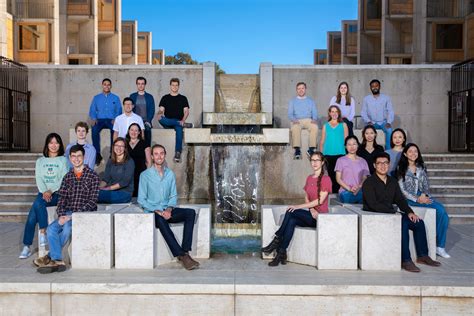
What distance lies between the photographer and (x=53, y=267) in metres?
5.79

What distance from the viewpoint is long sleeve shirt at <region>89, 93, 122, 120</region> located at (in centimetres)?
1048

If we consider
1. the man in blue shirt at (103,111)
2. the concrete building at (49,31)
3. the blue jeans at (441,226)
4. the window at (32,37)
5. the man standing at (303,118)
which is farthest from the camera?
the window at (32,37)

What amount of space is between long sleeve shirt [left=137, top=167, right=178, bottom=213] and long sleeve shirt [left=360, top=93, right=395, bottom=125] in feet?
18.6

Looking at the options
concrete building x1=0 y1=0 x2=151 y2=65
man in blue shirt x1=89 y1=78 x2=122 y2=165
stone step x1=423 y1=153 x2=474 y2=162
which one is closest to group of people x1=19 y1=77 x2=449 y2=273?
man in blue shirt x1=89 y1=78 x2=122 y2=165

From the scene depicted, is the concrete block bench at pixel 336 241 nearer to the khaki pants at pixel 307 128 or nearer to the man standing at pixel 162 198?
the man standing at pixel 162 198

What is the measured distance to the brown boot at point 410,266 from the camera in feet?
19.2

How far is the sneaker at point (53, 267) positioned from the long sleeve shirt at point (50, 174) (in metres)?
1.37

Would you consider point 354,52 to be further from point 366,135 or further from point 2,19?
point 366,135

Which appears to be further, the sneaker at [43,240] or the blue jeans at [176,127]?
the blue jeans at [176,127]

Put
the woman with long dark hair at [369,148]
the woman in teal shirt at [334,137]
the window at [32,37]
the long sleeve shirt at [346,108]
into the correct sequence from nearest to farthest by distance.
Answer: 1. the woman with long dark hair at [369,148]
2. the woman in teal shirt at [334,137]
3. the long sleeve shirt at [346,108]
4. the window at [32,37]

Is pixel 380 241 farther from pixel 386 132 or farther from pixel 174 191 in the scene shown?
pixel 386 132

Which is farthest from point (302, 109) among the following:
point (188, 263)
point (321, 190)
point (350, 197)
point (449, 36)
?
point (449, 36)

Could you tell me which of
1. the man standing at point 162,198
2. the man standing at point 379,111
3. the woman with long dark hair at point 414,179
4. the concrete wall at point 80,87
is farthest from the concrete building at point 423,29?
the man standing at point 162,198

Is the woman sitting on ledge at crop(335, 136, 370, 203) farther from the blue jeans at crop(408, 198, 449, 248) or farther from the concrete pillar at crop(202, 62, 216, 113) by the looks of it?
the concrete pillar at crop(202, 62, 216, 113)
